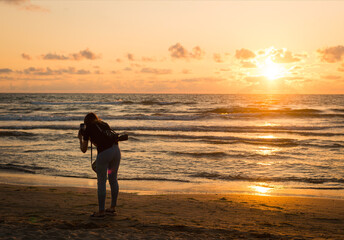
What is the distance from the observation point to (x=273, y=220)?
19.1ft

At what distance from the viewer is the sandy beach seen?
4.75 meters

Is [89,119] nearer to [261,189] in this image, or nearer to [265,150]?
[261,189]

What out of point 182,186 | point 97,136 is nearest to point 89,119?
point 97,136

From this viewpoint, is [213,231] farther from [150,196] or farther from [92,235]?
[150,196]

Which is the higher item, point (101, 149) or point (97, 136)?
point (97, 136)

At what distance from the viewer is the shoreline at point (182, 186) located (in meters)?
8.20

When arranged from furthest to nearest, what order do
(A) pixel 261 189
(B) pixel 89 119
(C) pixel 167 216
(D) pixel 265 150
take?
1. (D) pixel 265 150
2. (A) pixel 261 189
3. (C) pixel 167 216
4. (B) pixel 89 119

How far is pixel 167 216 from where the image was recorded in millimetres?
5887

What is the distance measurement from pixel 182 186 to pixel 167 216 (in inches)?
118

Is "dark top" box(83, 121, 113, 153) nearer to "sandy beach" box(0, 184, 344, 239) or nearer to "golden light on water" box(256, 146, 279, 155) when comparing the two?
"sandy beach" box(0, 184, 344, 239)

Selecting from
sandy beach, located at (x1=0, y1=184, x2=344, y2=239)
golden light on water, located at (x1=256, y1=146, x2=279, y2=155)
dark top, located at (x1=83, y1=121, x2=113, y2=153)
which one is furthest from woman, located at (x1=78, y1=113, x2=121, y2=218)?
golden light on water, located at (x1=256, y1=146, x2=279, y2=155)

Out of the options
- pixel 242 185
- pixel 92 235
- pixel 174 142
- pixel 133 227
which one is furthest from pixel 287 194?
pixel 174 142

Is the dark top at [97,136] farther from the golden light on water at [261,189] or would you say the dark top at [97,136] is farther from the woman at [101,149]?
the golden light on water at [261,189]

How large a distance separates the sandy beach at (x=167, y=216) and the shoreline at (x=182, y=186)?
585 mm
